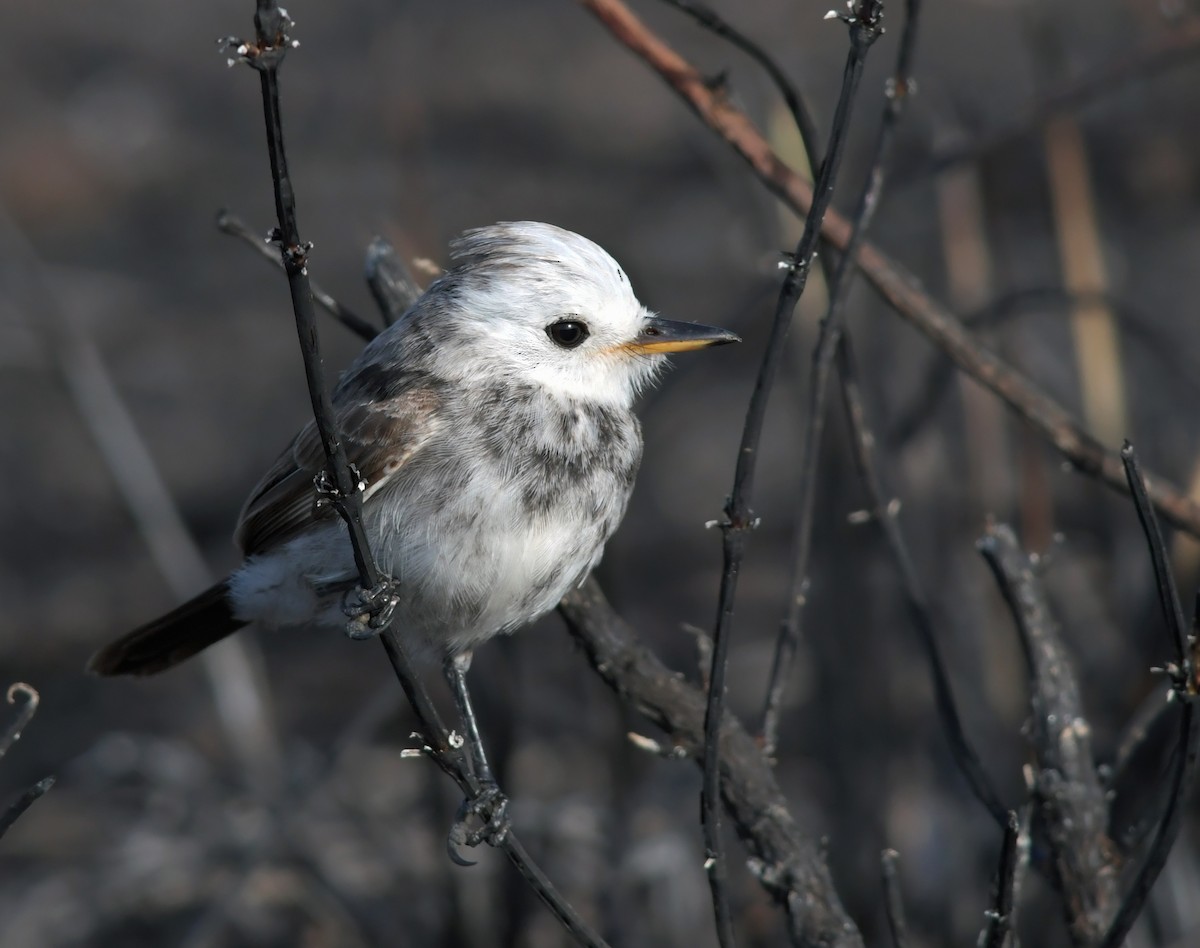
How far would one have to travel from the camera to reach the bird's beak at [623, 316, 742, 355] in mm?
3574

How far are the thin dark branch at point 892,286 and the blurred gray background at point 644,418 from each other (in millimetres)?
496

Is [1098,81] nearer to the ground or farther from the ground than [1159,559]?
farther from the ground

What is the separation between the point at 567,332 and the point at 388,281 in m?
0.70

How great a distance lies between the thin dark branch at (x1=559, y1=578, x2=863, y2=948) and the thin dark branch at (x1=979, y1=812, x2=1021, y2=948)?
472 mm

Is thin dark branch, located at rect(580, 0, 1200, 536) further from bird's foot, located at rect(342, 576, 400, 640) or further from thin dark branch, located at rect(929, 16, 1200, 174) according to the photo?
bird's foot, located at rect(342, 576, 400, 640)

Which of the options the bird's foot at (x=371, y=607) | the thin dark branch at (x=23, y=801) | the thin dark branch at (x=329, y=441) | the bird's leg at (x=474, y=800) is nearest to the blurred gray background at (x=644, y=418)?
the bird's leg at (x=474, y=800)

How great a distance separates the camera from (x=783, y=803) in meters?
3.47

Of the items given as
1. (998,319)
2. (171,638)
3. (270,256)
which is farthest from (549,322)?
(998,319)

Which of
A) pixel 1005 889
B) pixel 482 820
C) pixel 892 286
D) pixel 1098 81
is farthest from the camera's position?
pixel 1098 81

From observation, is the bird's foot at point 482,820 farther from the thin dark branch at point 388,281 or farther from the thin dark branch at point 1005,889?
the thin dark branch at point 388,281

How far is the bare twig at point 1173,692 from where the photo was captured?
2.46 m

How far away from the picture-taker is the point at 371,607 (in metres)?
2.95

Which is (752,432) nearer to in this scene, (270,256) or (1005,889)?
(1005,889)

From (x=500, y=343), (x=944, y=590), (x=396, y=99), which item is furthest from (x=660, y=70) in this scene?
(x=396, y=99)
